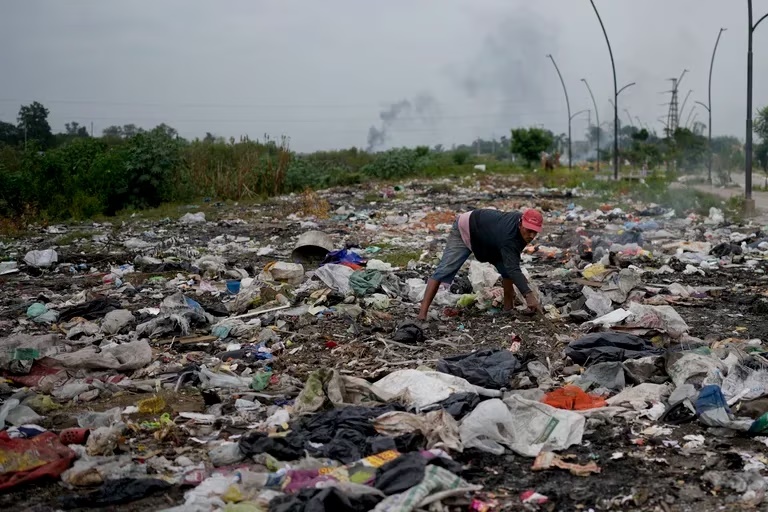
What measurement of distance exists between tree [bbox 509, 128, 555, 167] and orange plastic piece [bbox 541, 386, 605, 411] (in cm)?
3693

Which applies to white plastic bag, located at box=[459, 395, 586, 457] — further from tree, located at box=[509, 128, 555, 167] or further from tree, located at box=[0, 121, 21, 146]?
tree, located at box=[509, 128, 555, 167]

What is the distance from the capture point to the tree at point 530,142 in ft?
135

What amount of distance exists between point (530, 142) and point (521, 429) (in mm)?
38141

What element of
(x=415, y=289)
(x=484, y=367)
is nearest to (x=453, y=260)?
(x=415, y=289)

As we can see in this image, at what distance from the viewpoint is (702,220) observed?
14.1 m

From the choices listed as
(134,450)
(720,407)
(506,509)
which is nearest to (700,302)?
(720,407)

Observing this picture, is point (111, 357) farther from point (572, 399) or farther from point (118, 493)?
point (572, 399)

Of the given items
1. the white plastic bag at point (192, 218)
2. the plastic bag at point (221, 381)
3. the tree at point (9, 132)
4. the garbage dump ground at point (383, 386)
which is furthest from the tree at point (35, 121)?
the plastic bag at point (221, 381)

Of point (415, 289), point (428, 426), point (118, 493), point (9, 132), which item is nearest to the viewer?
point (118, 493)

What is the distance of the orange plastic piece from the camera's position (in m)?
4.55

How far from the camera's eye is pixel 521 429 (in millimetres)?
4223

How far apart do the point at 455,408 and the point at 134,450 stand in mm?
1820

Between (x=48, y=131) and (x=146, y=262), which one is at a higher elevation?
(x=48, y=131)

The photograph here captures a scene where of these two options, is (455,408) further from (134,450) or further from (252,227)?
(252,227)
